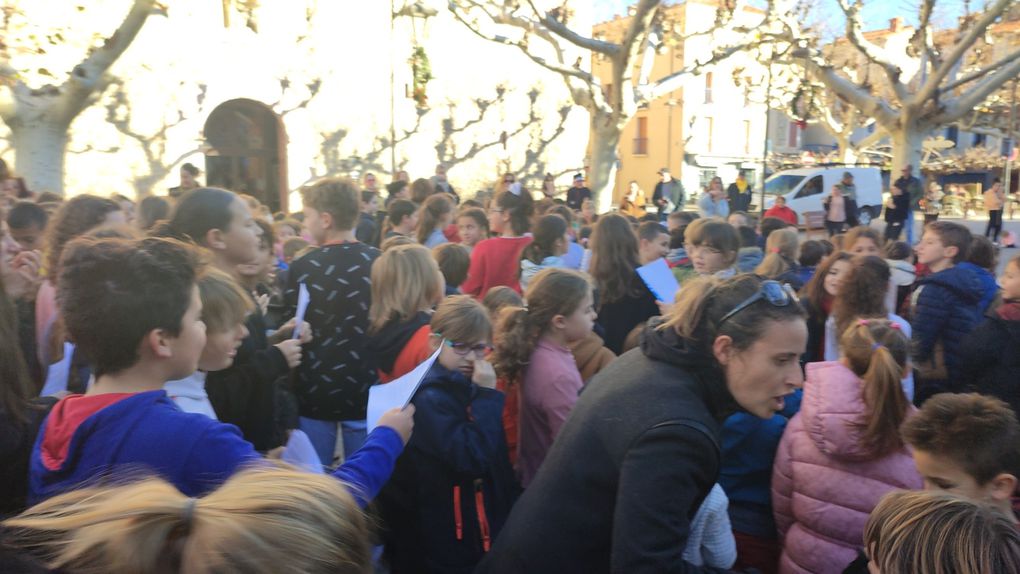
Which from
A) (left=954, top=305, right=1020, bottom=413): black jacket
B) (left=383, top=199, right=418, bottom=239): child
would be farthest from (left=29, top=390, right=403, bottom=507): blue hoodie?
(left=383, top=199, right=418, bottom=239): child

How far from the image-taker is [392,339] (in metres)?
3.37

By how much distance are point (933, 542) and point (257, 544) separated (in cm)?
137

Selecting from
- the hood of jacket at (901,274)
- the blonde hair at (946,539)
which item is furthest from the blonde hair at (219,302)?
the hood of jacket at (901,274)

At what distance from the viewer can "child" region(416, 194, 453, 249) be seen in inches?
257

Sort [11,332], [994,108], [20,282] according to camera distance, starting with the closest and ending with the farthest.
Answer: [11,332]
[20,282]
[994,108]

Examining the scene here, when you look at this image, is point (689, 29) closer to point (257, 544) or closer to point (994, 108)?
point (994, 108)

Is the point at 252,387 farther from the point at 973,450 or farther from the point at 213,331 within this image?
the point at 973,450

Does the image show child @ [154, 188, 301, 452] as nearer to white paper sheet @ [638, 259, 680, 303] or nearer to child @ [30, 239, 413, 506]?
child @ [30, 239, 413, 506]

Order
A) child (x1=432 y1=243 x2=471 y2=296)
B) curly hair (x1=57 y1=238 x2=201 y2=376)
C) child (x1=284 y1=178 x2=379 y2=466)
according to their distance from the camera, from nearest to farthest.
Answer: curly hair (x1=57 y1=238 x2=201 y2=376) < child (x1=284 y1=178 x2=379 y2=466) < child (x1=432 y1=243 x2=471 y2=296)

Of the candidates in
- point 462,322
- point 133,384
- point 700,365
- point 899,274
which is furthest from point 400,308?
point 899,274

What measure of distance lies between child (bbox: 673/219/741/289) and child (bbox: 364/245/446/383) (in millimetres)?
1942

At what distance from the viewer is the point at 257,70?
17.1 meters

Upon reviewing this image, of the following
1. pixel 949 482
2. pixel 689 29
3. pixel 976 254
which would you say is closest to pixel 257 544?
pixel 949 482

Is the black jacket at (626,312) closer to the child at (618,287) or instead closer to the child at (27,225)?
the child at (618,287)
